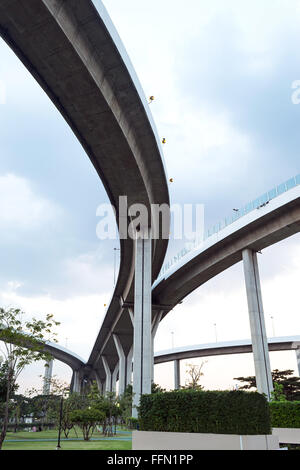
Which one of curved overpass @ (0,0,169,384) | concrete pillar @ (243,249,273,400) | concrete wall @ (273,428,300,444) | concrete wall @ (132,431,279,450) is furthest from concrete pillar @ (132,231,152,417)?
Answer: concrete wall @ (132,431,279,450)

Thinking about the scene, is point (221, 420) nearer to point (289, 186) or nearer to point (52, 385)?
point (289, 186)

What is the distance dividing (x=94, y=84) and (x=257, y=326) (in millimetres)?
24491

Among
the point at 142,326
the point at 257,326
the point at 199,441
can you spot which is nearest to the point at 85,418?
the point at 142,326

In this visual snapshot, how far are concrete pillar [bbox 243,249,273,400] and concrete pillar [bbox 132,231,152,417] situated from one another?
9114 millimetres

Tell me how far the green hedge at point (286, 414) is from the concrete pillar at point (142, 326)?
1093cm

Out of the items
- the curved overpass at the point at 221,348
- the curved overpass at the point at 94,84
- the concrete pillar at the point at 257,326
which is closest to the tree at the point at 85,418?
the concrete pillar at the point at 257,326

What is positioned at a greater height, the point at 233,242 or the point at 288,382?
the point at 233,242

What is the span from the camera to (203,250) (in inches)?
1483

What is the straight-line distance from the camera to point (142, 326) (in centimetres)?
3106

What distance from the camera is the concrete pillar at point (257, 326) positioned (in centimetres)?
3155

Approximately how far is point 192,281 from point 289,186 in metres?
17.3

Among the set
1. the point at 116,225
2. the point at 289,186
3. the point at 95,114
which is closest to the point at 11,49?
the point at 95,114

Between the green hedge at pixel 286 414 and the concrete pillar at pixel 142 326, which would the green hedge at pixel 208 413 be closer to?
the green hedge at pixel 286 414

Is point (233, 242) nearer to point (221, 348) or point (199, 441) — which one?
point (199, 441)
